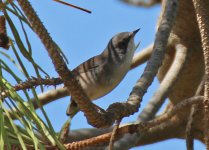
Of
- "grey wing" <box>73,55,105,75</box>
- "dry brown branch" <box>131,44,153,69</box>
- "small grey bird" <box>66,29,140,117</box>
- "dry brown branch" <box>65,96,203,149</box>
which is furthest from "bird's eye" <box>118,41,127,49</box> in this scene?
"dry brown branch" <box>65,96,203,149</box>

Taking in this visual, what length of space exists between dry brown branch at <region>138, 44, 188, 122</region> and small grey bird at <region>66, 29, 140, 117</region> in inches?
Result: 10.7

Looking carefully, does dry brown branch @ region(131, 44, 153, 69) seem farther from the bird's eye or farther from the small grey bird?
the small grey bird

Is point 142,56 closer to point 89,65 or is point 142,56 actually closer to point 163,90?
point 163,90

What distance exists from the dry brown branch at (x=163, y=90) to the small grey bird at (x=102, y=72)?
0.89 feet

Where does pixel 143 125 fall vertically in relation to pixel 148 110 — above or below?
above

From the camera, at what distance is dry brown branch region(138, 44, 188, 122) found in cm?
269

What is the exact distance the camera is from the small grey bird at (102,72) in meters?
2.40

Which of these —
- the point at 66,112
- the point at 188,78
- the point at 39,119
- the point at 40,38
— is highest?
the point at 40,38

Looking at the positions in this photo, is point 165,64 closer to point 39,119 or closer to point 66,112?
point 66,112

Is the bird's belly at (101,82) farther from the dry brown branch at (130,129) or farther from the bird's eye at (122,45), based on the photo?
the dry brown branch at (130,129)

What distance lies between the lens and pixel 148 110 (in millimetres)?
2709

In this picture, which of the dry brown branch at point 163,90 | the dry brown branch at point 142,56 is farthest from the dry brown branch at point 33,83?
the dry brown branch at point 142,56

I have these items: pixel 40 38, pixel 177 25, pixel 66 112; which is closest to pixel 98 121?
pixel 40 38

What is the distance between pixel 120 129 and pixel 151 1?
2226 mm
